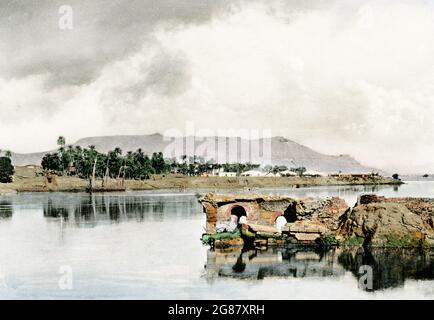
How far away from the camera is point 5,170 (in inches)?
4564

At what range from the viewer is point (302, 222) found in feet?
139

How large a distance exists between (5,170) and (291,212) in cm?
8618

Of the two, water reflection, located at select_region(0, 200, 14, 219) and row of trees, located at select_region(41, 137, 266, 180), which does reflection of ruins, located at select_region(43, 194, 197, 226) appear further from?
row of trees, located at select_region(41, 137, 266, 180)

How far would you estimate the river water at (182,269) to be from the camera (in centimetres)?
Answer: 2805

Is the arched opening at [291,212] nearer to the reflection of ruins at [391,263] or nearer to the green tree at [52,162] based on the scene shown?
the reflection of ruins at [391,263]

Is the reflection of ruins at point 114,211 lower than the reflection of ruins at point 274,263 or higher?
higher

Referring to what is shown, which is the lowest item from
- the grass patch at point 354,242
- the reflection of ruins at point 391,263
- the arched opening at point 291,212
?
the reflection of ruins at point 391,263

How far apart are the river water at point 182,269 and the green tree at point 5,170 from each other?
220 feet

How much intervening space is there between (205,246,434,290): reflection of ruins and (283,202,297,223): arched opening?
12.6 ft

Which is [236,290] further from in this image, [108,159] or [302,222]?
[108,159]

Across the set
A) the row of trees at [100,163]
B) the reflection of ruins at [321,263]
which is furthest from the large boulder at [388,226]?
the row of trees at [100,163]

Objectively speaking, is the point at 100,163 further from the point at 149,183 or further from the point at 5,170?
the point at 5,170

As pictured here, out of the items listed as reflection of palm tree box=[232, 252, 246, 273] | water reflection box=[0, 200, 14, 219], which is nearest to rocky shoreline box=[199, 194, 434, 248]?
reflection of palm tree box=[232, 252, 246, 273]
